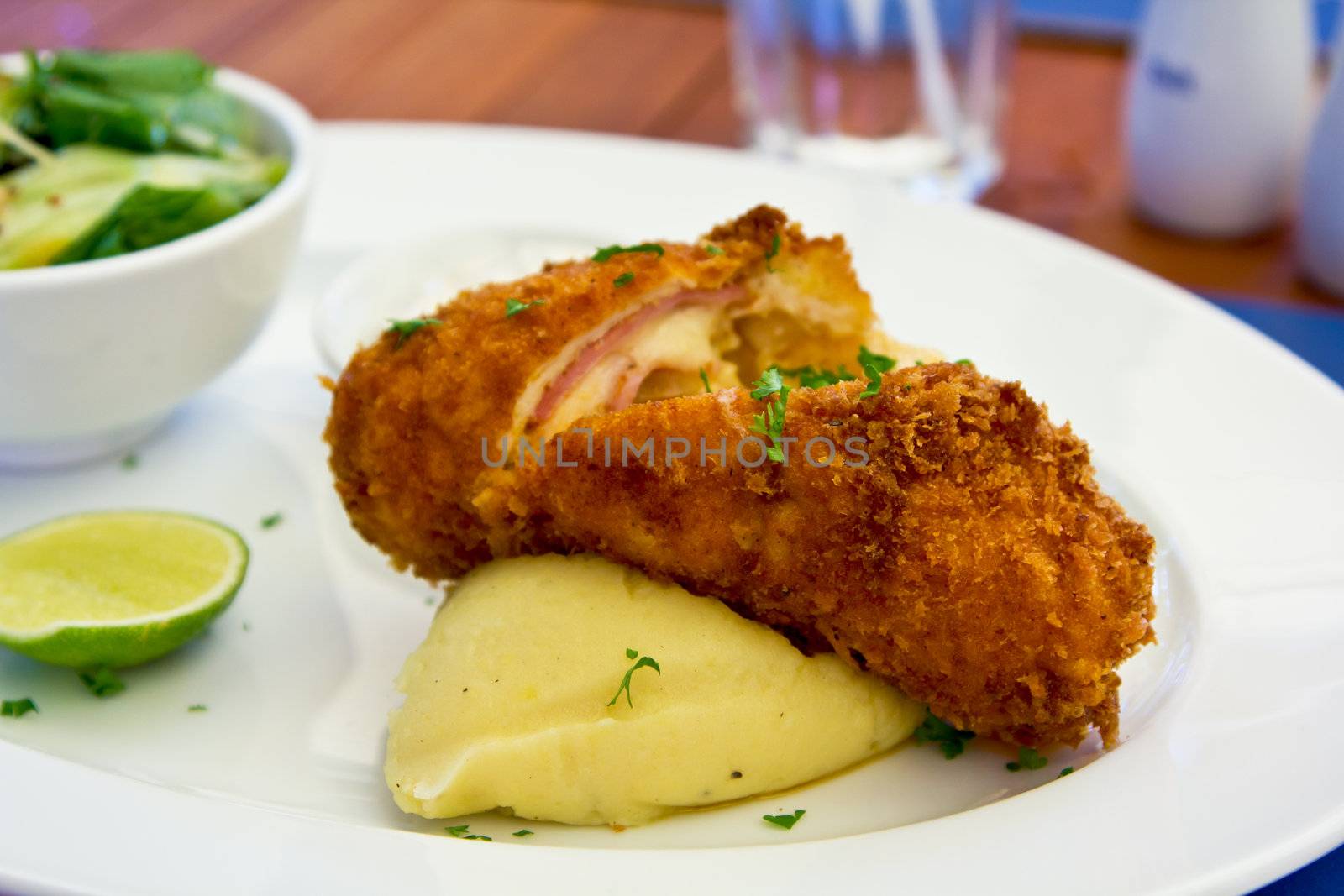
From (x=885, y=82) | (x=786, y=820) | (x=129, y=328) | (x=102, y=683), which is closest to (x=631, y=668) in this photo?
(x=786, y=820)

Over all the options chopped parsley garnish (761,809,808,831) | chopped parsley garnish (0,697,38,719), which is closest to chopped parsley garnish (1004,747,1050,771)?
chopped parsley garnish (761,809,808,831)

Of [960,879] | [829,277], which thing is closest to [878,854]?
[960,879]

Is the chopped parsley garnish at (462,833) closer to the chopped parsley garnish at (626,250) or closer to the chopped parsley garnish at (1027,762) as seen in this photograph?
the chopped parsley garnish at (1027,762)

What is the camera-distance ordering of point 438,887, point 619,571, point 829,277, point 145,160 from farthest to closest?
point 145,160, point 829,277, point 619,571, point 438,887

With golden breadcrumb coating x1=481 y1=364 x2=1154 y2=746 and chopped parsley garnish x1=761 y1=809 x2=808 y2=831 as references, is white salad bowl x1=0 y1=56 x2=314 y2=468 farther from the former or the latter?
chopped parsley garnish x1=761 y1=809 x2=808 y2=831

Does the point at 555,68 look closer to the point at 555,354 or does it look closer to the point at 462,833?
the point at 555,354

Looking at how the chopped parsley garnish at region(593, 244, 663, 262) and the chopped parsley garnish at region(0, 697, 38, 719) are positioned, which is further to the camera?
the chopped parsley garnish at region(593, 244, 663, 262)

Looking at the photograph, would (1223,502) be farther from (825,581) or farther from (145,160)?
(145,160)
